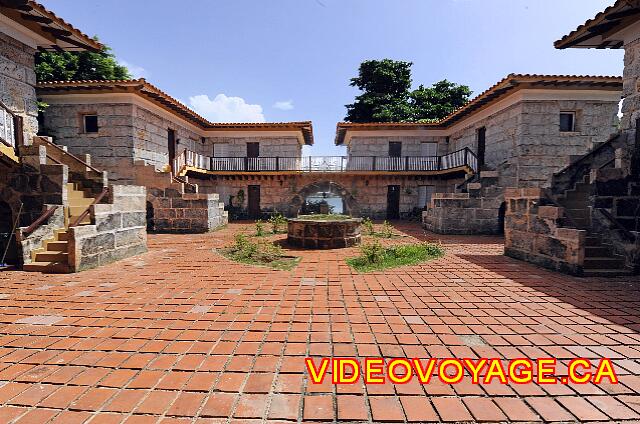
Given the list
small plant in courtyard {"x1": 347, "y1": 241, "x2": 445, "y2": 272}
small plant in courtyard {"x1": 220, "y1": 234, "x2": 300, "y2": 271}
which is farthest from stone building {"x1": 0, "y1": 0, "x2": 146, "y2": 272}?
small plant in courtyard {"x1": 347, "y1": 241, "x2": 445, "y2": 272}

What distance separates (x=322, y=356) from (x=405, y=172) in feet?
51.6

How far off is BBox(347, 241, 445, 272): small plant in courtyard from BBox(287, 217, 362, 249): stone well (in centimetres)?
161

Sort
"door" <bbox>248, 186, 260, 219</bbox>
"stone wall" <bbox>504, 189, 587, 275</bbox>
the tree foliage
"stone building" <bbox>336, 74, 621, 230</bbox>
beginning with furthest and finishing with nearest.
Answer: the tree foliage < "door" <bbox>248, 186, 260, 219</bbox> < "stone building" <bbox>336, 74, 621, 230</bbox> < "stone wall" <bbox>504, 189, 587, 275</bbox>

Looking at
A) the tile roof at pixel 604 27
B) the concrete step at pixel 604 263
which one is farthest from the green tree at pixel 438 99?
the concrete step at pixel 604 263

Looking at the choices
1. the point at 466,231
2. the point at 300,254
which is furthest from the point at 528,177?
the point at 300,254

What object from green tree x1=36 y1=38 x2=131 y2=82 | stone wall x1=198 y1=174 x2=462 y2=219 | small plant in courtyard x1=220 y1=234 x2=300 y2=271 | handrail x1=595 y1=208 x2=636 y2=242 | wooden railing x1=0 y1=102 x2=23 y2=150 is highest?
green tree x1=36 y1=38 x2=131 y2=82

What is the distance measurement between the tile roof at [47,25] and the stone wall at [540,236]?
40.2ft

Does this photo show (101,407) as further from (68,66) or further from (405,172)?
(68,66)

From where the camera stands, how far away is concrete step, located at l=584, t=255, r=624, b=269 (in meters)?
5.66

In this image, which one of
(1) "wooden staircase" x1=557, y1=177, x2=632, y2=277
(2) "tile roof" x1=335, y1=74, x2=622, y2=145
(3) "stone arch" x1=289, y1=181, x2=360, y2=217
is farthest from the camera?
(3) "stone arch" x1=289, y1=181, x2=360, y2=217

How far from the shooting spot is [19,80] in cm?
780

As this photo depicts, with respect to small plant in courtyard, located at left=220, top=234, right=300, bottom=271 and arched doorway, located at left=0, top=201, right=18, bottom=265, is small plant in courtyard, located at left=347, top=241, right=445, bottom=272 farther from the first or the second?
arched doorway, located at left=0, top=201, right=18, bottom=265

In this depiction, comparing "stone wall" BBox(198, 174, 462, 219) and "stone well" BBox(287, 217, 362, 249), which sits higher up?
"stone wall" BBox(198, 174, 462, 219)

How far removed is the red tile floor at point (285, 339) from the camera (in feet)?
7.17
